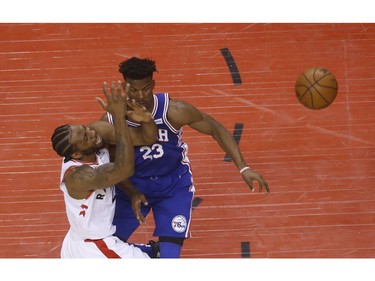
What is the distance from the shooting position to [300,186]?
666 centimetres

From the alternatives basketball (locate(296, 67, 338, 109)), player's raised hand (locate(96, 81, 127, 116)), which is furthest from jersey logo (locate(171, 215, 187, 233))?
basketball (locate(296, 67, 338, 109))

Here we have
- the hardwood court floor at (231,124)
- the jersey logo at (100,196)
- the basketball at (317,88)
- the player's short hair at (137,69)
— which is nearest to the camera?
the player's short hair at (137,69)

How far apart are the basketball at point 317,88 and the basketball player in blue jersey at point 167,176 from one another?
1116 mm

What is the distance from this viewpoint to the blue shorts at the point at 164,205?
533 centimetres

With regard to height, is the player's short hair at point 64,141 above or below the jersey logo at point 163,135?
below

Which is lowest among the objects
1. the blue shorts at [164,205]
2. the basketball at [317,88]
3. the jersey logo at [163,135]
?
the blue shorts at [164,205]

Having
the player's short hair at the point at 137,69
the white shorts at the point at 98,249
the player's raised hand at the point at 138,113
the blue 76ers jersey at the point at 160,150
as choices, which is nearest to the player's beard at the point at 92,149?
the blue 76ers jersey at the point at 160,150

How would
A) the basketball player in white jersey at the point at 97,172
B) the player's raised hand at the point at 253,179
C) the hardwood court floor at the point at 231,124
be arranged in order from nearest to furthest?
the basketball player in white jersey at the point at 97,172
the player's raised hand at the point at 253,179
the hardwood court floor at the point at 231,124

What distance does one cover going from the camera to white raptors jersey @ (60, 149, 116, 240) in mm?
4918

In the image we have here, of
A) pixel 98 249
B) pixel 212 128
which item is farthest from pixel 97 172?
pixel 212 128

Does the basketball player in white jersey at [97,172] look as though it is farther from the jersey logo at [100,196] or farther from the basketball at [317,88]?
the basketball at [317,88]

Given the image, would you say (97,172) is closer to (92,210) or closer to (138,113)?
(92,210)

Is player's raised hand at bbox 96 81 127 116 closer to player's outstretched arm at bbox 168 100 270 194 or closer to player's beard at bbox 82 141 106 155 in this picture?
player's beard at bbox 82 141 106 155

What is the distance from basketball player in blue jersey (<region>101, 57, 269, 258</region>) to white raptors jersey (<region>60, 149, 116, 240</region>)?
192 millimetres
